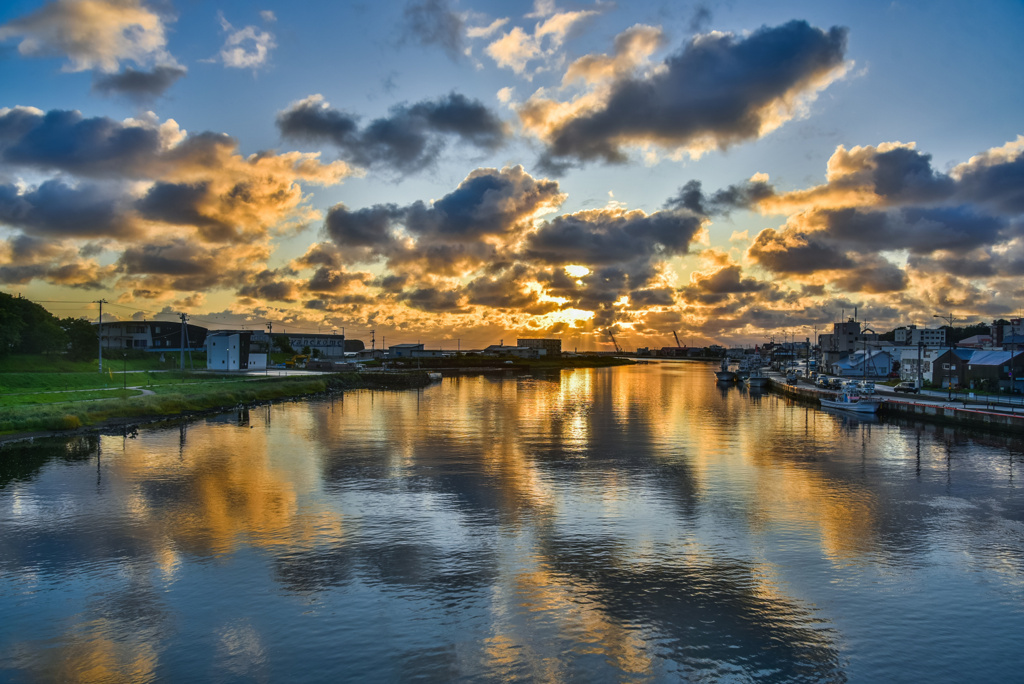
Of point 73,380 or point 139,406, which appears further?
point 73,380

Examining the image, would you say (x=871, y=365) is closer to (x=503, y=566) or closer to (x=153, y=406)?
(x=153, y=406)

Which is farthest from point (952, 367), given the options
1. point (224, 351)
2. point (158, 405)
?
point (224, 351)

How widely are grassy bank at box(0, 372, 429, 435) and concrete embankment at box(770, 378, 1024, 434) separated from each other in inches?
3361

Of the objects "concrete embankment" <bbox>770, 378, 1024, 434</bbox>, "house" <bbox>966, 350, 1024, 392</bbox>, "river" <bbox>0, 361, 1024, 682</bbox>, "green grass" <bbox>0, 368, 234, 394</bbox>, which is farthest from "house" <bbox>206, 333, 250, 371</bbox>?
"house" <bbox>966, 350, 1024, 392</bbox>

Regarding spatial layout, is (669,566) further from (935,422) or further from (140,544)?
(935,422)

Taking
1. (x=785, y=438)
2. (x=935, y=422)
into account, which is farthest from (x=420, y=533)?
(x=935, y=422)

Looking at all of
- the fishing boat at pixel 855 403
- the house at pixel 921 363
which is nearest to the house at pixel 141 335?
Answer: the fishing boat at pixel 855 403

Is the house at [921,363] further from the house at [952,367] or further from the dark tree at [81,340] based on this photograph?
the dark tree at [81,340]

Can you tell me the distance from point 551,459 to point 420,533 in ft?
69.2

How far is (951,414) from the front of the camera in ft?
226

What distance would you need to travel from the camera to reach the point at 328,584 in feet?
73.4

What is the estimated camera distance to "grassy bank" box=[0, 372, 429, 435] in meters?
55.0

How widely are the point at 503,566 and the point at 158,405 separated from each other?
58.6 meters

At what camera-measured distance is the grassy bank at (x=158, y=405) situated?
5500 cm
